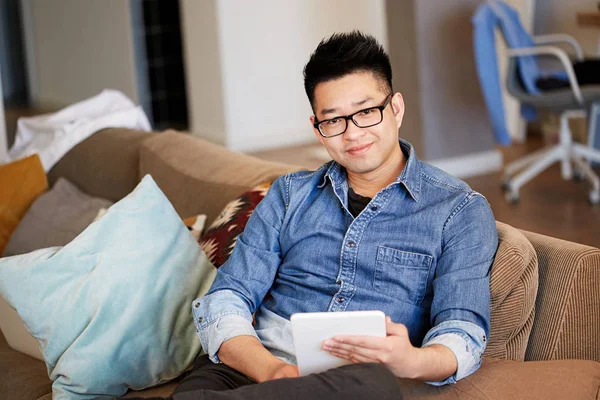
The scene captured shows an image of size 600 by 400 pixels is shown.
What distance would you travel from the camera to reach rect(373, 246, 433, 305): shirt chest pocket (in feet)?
5.51

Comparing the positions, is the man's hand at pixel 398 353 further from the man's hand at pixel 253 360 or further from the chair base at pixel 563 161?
the chair base at pixel 563 161

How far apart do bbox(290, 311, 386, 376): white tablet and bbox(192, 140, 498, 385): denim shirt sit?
186 millimetres

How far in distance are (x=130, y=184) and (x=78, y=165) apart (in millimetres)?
322

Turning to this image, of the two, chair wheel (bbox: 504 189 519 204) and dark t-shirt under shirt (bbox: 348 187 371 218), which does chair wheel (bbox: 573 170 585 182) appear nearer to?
chair wheel (bbox: 504 189 519 204)

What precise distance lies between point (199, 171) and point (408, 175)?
101 centimetres

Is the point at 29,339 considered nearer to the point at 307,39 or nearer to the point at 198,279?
the point at 198,279

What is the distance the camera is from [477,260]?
5.29 ft

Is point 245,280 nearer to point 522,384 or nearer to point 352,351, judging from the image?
point 352,351

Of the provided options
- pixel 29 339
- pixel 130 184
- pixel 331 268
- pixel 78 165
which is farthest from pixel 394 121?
pixel 78 165

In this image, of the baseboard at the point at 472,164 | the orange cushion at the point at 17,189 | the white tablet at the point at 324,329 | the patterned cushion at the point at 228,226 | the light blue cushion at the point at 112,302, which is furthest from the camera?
the baseboard at the point at 472,164

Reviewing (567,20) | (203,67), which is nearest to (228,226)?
(567,20)

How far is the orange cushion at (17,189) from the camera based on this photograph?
111 inches

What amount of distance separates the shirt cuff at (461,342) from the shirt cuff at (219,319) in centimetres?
37

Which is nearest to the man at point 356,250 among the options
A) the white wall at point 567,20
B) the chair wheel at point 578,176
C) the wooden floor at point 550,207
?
the wooden floor at point 550,207
